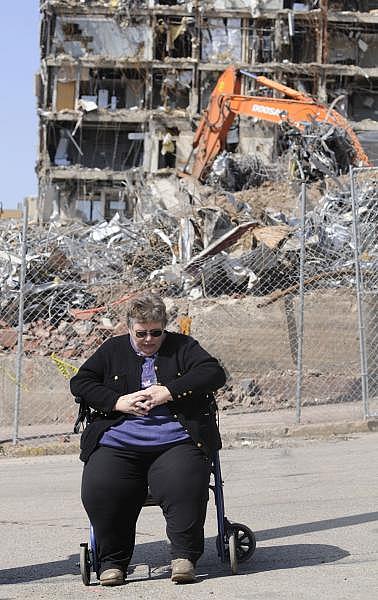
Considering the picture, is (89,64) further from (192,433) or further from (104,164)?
(192,433)

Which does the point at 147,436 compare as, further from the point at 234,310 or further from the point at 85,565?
the point at 234,310

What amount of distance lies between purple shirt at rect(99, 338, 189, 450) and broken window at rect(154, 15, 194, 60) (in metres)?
47.7

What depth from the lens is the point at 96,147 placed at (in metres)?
51.5

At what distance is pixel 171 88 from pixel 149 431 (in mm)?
46949

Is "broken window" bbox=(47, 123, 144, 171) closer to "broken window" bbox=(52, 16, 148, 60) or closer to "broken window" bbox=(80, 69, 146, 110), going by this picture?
"broken window" bbox=(80, 69, 146, 110)

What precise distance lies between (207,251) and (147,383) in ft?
34.1

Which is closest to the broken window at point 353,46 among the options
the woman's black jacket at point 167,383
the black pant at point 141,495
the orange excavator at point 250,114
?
the orange excavator at point 250,114

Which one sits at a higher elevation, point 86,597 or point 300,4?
point 300,4

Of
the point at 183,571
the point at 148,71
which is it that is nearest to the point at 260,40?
the point at 148,71

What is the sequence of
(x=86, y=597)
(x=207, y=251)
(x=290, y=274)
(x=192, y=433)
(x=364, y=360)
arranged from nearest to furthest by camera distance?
(x=86, y=597)
(x=192, y=433)
(x=364, y=360)
(x=290, y=274)
(x=207, y=251)

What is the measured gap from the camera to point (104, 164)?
169ft

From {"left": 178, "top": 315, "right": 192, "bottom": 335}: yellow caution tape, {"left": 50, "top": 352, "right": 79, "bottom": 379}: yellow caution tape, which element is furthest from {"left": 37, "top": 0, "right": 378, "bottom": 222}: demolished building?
{"left": 50, "top": 352, "right": 79, "bottom": 379}: yellow caution tape

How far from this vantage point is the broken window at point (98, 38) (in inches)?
2007

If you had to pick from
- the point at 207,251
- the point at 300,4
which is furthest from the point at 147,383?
the point at 300,4
